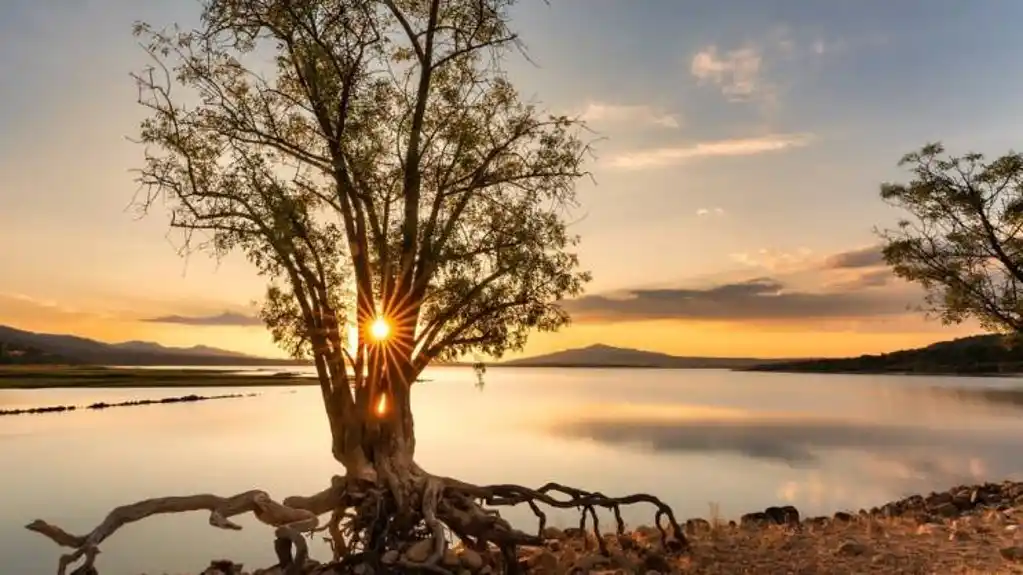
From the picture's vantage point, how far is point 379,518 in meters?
16.6

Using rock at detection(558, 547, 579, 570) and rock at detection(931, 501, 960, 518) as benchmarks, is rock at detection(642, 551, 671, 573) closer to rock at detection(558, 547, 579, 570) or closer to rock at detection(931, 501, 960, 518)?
rock at detection(558, 547, 579, 570)

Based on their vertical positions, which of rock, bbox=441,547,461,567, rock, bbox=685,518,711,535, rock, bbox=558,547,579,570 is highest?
rock, bbox=441,547,461,567

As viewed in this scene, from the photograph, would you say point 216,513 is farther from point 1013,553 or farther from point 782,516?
point 782,516

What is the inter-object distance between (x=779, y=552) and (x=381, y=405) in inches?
376

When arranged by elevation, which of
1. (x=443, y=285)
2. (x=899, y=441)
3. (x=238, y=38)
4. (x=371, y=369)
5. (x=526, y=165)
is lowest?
(x=899, y=441)

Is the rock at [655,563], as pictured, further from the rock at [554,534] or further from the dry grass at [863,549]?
the rock at [554,534]

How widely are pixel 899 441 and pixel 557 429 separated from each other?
29.7 metres

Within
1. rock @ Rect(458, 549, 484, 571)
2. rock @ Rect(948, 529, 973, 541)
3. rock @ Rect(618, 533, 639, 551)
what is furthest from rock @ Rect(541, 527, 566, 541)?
rock @ Rect(948, 529, 973, 541)

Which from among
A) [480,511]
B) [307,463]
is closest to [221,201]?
[480,511]

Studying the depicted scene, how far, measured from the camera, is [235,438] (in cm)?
6250

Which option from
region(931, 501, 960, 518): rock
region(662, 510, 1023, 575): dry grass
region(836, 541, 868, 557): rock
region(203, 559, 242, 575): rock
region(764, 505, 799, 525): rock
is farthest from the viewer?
region(931, 501, 960, 518): rock

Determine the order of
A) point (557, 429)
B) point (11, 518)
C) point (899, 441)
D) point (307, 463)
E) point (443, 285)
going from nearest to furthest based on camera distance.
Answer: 1. point (443, 285)
2. point (11, 518)
3. point (307, 463)
4. point (899, 441)
5. point (557, 429)

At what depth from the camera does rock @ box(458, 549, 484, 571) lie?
16703 mm

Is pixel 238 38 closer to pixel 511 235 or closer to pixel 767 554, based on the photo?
pixel 511 235
